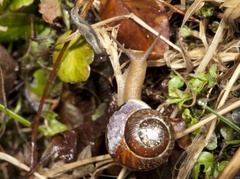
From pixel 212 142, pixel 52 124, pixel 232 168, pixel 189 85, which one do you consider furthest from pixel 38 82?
pixel 232 168

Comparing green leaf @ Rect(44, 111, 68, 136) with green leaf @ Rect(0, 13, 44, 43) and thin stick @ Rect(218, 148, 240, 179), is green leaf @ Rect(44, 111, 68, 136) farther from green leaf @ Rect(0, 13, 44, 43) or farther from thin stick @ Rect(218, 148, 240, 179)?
thin stick @ Rect(218, 148, 240, 179)

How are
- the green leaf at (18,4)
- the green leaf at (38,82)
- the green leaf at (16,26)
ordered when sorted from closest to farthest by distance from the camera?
the green leaf at (18,4) → the green leaf at (16,26) → the green leaf at (38,82)

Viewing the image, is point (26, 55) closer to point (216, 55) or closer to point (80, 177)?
point (80, 177)

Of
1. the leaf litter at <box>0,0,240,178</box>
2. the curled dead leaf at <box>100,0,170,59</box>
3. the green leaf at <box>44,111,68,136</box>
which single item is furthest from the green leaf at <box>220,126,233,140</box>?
the green leaf at <box>44,111,68,136</box>

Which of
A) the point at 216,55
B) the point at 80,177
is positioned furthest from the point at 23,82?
the point at 216,55

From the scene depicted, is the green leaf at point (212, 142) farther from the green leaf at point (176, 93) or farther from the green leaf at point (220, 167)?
the green leaf at point (176, 93)

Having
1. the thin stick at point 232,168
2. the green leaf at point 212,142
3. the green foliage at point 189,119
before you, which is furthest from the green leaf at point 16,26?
the thin stick at point 232,168

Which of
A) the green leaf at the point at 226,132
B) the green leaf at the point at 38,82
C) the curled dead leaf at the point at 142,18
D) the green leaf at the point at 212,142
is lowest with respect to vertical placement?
the green leaf at the point at 38,82
